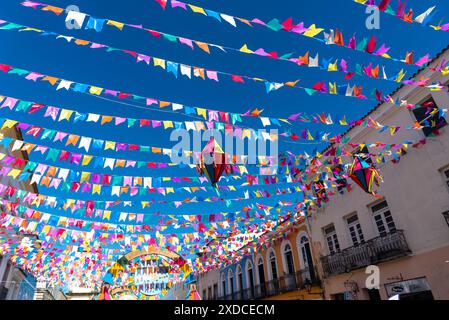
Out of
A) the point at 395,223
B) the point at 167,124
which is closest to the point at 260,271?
the point at 395,223

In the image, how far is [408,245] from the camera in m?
8.88

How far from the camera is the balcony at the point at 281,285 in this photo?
44.0 feet

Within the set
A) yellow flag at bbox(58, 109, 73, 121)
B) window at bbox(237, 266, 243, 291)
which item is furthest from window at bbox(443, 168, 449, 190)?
window at bbox(237, 266, 243, 291)

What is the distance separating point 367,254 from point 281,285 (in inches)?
243

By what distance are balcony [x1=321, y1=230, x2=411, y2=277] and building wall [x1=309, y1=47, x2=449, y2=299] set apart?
237 millimetres

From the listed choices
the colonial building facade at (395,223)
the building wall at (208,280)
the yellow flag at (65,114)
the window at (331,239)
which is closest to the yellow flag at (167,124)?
the yellow flag at (65,114)

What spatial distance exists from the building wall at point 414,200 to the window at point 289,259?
12.3 feet

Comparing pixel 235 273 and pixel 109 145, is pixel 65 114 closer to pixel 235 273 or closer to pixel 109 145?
pixel 109 145

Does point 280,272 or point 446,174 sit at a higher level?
point 446,174

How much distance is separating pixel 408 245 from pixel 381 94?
5.58 meters

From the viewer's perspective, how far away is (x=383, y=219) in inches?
394

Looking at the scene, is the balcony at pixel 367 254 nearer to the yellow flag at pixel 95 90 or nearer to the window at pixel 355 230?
the window at pixel 355 230

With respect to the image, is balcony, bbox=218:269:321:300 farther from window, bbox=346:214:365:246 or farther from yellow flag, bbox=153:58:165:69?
yellow flag, bbox=153:58:165:69
